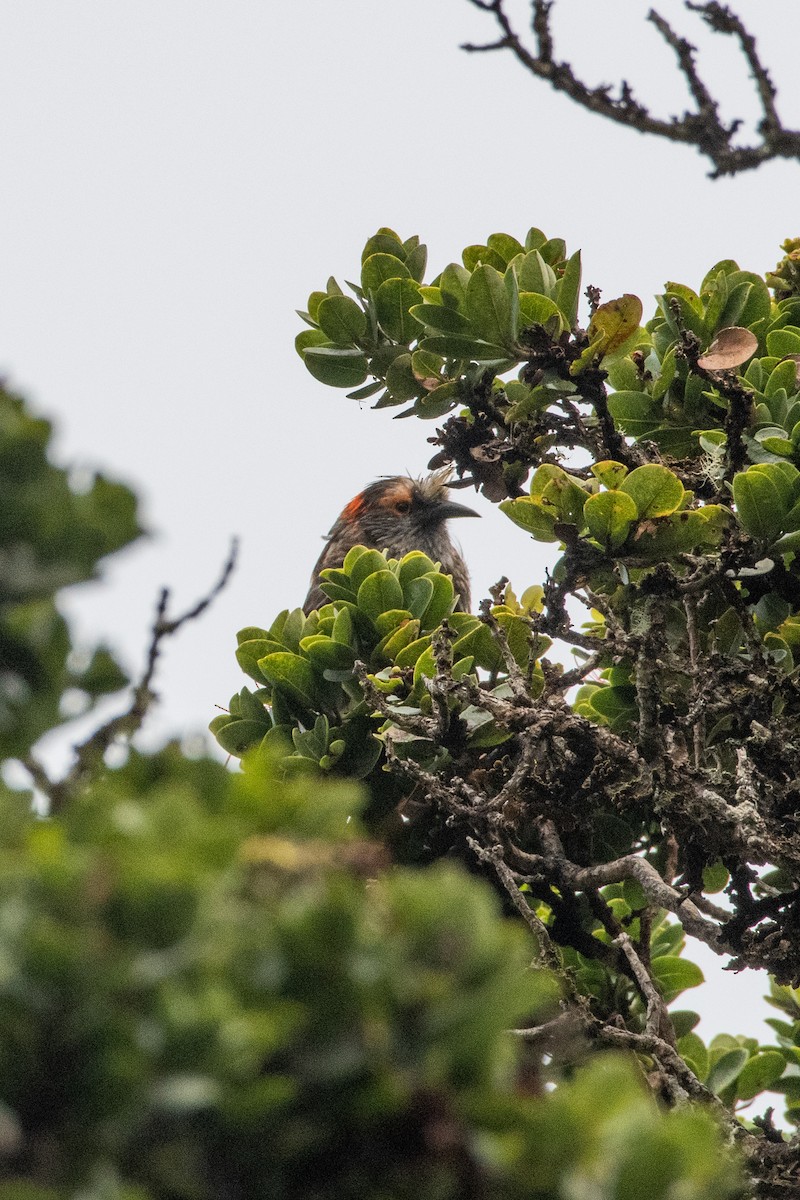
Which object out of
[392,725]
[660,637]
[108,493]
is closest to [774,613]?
[660,637]

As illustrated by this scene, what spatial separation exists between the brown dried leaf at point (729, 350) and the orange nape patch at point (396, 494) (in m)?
4.77

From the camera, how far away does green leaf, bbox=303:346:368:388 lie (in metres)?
3.92

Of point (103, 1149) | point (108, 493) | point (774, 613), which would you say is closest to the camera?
point (103, 1149)

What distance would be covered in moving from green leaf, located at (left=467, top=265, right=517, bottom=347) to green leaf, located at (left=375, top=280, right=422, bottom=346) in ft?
1.23

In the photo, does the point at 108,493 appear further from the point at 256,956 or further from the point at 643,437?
the point at 643,437

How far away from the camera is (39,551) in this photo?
1.32 metres

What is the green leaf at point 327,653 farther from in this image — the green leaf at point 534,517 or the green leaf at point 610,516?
the green leaf at point 610,516

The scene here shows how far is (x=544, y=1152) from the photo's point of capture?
110cm

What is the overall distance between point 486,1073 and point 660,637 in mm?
2007

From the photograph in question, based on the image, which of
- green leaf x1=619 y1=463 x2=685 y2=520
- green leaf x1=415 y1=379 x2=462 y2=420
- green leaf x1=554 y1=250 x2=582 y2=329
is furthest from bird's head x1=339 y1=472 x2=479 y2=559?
green leaf x1=619 y1=463 x2=685 y2=520

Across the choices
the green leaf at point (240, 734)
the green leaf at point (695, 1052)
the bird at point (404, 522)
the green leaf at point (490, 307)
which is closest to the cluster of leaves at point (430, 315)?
the green leaf at point (490, 307)

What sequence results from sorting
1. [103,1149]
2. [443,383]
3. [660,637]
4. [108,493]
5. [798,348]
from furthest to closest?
[443,383], [798,348], [660,637], [108,493], [103,1149]

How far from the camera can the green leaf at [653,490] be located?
2930 millimetres

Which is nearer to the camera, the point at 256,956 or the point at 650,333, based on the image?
the point at 256,956
